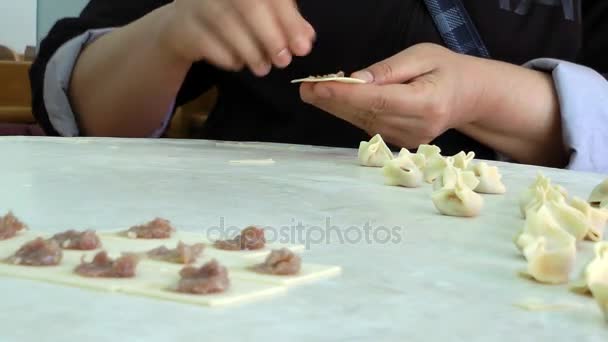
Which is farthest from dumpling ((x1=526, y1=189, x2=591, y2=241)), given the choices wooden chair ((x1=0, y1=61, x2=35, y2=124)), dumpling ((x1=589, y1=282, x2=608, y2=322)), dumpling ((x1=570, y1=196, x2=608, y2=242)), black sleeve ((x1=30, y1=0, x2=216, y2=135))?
wooden chair ((x1=0, y1=61, x2=35, y2=124))

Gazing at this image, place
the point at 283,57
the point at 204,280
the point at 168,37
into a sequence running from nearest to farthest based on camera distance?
the point at 204,280 → the point at 283,57 → the point at 168,37

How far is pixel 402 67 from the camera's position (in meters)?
0.78

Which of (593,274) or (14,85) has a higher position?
(593,274)

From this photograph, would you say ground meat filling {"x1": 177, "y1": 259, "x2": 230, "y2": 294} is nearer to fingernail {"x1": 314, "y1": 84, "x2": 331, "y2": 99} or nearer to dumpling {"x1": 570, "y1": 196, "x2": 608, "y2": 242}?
dumpling {"x1": 570, "y1": 196, "x2": 608, "y2": 242}

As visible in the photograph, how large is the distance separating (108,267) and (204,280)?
42 mm

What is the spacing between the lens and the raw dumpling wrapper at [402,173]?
1.97 feet

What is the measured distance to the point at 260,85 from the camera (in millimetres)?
1054

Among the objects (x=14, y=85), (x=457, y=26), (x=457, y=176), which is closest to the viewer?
(x=457, y=176)

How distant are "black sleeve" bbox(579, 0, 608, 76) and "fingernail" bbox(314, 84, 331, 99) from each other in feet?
1.98

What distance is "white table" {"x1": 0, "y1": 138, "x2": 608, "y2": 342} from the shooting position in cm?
25

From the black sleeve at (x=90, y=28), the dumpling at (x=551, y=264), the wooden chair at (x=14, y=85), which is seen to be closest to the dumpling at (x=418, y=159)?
the dumpling at (x=551, y=264)

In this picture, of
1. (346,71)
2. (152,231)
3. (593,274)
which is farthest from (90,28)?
(593,274)

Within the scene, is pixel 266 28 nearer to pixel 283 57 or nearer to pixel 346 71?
pixel 283 57

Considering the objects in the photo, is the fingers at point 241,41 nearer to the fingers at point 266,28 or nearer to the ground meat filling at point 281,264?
the fingers at point 266,28
